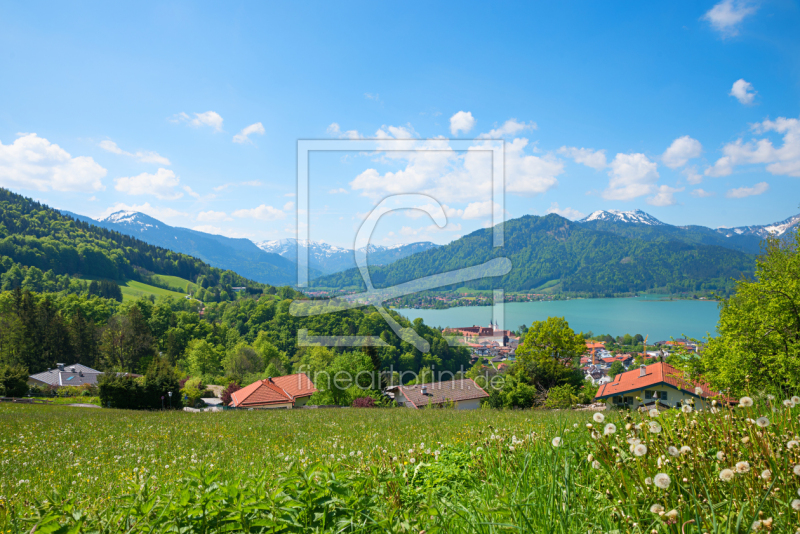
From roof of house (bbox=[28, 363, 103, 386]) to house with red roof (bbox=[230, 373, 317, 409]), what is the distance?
24.0 meters

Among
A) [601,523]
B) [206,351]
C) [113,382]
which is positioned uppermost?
[601,523]

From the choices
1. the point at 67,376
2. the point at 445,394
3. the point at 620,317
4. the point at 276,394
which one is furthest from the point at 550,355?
the point at 620,317

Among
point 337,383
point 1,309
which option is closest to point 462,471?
point 337,383

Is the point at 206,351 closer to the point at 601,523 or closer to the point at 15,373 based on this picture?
the point at 15,373

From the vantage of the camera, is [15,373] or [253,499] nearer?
[253,499]

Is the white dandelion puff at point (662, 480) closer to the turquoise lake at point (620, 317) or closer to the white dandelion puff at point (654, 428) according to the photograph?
the white dandelion puff at point (654, 428)

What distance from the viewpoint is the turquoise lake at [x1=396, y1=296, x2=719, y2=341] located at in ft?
272

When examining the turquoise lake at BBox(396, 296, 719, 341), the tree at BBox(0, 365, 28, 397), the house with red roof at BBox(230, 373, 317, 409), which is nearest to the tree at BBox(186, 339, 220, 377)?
the tree at BBox(0, 365, 28, 397)

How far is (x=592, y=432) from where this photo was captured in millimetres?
2365

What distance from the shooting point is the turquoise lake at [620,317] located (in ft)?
272

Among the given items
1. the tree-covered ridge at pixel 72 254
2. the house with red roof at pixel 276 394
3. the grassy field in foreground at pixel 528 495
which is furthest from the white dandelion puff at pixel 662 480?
the tree-covered ridge at pixel 72 254

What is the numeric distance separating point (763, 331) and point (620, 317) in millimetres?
148144

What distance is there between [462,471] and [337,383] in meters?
31.0

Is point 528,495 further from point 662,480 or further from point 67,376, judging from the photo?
point 67,376
